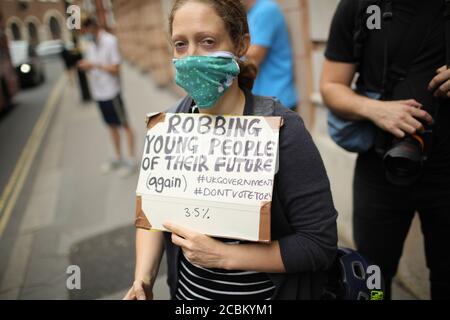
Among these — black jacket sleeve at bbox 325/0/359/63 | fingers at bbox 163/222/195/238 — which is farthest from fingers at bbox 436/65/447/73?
fingers at bbox 163/222/195/238

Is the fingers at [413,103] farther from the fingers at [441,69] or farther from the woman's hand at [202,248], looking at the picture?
the woman's hand at [202,248]

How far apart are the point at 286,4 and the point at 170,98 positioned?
6736 millimetres

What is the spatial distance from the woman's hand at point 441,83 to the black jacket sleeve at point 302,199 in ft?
1.88

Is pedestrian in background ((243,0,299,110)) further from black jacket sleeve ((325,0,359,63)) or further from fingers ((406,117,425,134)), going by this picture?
fingers ((406,117,425,134))

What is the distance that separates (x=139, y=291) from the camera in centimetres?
136

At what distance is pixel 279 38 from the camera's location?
10.2 feet

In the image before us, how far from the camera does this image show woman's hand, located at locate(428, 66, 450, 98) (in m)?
1.37

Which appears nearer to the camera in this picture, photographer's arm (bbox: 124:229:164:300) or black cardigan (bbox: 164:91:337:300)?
black cardigan (bbox: 164:91:337:300)

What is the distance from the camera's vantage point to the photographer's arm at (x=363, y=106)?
1.46 metres

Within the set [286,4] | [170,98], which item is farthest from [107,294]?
[170,98]

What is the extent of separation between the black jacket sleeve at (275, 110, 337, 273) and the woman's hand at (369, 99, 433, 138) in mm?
460

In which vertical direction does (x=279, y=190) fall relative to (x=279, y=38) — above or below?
below

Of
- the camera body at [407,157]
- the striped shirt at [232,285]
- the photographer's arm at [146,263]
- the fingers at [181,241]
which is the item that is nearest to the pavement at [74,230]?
the photographer's arm at [146,263]
